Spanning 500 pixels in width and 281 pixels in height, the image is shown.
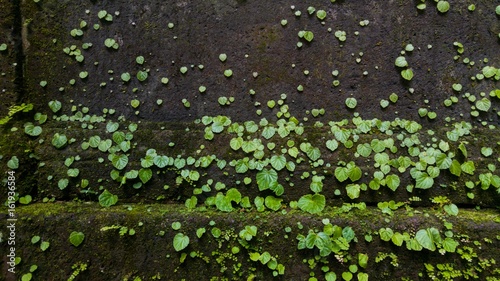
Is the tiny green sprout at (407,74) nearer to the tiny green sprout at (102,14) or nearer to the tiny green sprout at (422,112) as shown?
the tiny green sprout at (422,112)

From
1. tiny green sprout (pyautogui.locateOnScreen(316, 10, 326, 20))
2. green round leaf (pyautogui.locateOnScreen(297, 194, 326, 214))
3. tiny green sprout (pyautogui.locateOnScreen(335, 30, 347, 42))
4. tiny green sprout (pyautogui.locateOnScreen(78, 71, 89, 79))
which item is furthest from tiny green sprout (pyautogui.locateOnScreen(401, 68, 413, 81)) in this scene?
tiny green sprout (pyautogui.locateOnScreen(78, 71, 89, 79))

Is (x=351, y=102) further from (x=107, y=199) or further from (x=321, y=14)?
(x=107, y=199)

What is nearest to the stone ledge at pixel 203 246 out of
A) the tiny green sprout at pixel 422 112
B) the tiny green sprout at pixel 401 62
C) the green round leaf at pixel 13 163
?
the green round leaf at pixel 13 163

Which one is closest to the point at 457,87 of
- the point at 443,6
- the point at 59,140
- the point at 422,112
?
the point at 422,112

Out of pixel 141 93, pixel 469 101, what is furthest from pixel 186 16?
pixel 469 101

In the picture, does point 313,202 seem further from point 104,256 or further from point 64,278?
point 64,278

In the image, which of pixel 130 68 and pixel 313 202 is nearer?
pixel 313 202

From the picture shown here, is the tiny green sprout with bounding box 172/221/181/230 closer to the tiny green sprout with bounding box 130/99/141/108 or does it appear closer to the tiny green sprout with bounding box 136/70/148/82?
the tiny green sprout with bounding box 130/99/141/108

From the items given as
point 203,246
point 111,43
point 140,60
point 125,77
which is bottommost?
point 203,246

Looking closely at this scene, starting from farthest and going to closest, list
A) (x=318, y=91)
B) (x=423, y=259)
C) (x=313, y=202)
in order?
(x=318, y=91) < (x=313, y=202) < (x=423, y=259)

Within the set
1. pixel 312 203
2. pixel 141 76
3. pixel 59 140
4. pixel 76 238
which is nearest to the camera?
pixel 76 238

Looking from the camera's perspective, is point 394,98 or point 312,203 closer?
point 312,203
